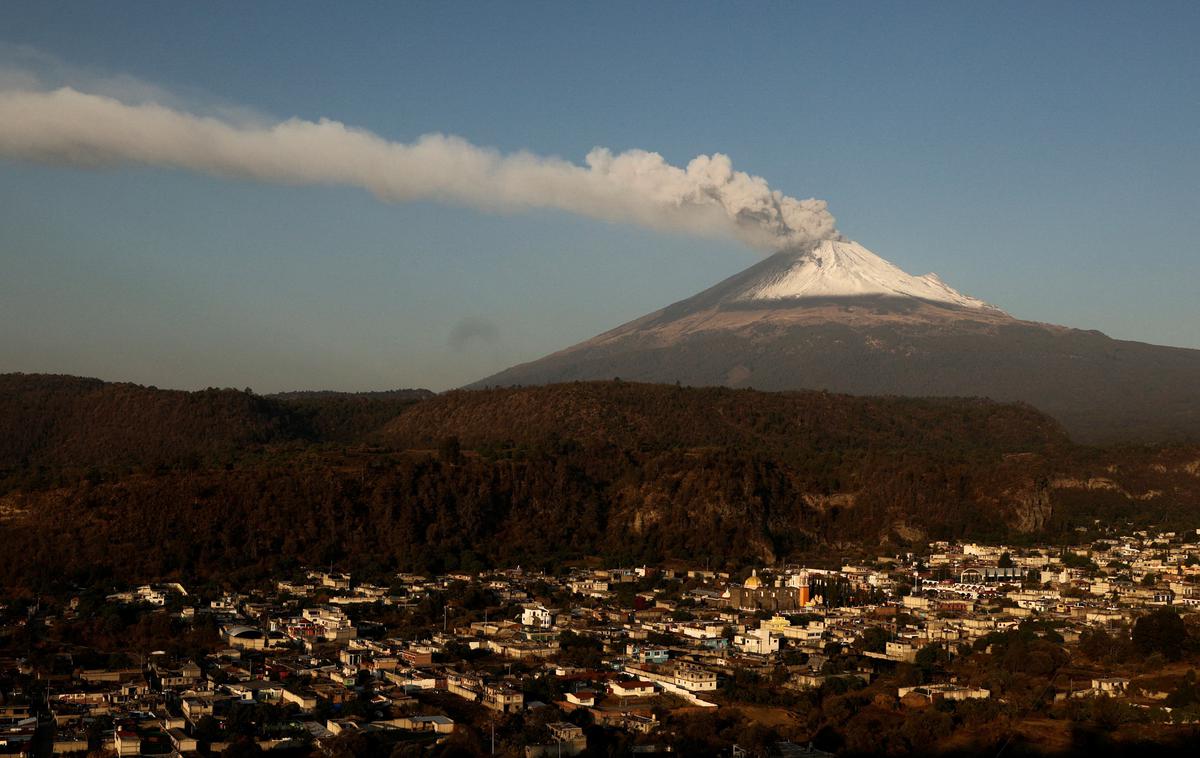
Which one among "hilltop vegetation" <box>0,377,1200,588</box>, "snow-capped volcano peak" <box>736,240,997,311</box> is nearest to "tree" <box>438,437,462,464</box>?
"hilltop vegetation" <box>0,377,1200,588</box>

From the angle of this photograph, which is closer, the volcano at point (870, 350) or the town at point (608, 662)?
the town at point (608, 662)

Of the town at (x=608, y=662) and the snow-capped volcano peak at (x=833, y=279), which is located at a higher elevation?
the snow-capped volcano peak at (x=833, y=279)

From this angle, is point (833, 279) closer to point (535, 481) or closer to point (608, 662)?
point (535, 481)

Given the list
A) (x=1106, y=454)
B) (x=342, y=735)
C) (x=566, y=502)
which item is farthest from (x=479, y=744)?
(x=1106, y=454)

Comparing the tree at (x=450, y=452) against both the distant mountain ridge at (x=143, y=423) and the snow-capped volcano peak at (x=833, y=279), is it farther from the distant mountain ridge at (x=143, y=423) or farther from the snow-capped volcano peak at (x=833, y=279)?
the snow-capped volcano peak at (x=833, y=279)

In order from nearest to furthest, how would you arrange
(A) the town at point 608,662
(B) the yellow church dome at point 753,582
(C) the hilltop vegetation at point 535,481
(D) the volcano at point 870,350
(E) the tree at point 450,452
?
(A) the town at point 608,662, (B) the yellow church dome at point 753,582, (C) the hilltop vegetation at point 535,481, (E) the tree at point 450,452, (D) the volcano at point 870,350

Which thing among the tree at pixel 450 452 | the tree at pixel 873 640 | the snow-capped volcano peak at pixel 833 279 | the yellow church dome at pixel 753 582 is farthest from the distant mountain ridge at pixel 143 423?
the snow-capped volcano peak at pixel 833 279

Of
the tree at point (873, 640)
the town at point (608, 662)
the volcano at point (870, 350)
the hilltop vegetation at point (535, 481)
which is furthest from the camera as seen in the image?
the volcano at point (870, 350)

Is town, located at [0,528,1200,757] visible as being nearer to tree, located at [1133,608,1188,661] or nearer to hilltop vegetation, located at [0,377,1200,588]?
tree, located at [1133,608,1188,661]

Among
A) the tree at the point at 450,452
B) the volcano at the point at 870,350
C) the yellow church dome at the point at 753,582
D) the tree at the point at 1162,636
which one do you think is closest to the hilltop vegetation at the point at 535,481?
the tree at the point at 450,452

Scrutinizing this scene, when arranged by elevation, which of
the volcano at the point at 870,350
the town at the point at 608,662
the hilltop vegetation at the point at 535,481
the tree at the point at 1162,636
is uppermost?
the volcano at the point at 870,350
